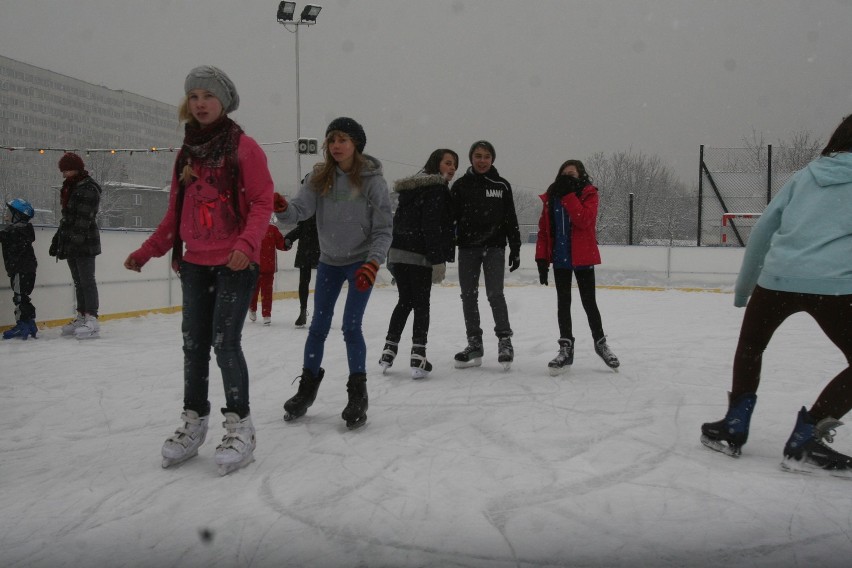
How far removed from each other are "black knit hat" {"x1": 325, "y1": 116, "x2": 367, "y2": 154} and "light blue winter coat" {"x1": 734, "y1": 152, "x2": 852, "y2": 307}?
1.73 m

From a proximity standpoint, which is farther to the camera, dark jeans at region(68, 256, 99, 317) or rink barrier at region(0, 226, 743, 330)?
rink barrier at region(0, 226, 743, 330)

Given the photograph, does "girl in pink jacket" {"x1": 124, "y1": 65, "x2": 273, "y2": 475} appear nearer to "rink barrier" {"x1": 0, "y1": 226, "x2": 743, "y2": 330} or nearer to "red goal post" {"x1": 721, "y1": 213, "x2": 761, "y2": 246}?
"rink barrier" {"x1": 0, "y1": 226, "x2": 743, "y2": 330}

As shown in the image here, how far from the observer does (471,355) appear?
450 cm

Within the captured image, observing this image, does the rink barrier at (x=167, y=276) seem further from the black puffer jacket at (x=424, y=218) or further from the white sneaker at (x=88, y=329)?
the black puffer jacket at (x=424, y=218)

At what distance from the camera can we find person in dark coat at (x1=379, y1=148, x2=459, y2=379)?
13.0ft

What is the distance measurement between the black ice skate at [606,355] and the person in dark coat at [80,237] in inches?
176

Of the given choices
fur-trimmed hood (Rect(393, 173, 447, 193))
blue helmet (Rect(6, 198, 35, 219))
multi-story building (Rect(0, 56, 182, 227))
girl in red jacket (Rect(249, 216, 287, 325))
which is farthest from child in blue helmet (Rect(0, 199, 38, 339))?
multi-story building (Rect(0, 56, 182, 227))

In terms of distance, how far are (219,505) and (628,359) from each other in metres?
3.52

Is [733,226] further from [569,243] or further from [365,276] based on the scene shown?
[365,276]

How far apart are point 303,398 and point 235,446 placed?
73 centimetres

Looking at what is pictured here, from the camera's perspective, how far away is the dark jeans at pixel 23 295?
5.82 metres

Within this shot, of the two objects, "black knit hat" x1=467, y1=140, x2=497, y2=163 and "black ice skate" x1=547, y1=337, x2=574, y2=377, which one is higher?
"black knit hat" x1=467, y1=140, x2=497, y2=163

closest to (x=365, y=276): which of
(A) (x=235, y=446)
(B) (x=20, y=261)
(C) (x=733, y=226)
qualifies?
(A) (x=235, y=446)

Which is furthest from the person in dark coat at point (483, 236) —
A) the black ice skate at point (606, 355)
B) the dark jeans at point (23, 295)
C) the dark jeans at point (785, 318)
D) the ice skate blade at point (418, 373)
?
the dark jeans at point (23, 295)
